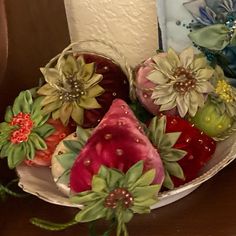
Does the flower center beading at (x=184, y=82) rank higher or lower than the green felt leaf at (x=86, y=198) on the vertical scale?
higher

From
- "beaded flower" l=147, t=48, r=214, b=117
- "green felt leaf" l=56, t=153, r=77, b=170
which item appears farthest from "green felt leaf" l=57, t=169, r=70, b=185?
"beaded flower" l=147, t=48, r=214, b=117

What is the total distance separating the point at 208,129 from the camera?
64 cm

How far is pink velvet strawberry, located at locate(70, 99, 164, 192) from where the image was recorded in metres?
0.54

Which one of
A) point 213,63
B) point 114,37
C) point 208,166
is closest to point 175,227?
point 208,166

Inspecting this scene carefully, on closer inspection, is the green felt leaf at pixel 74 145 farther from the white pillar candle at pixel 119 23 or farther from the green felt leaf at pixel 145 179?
the white pillar candle at pixel 119 23

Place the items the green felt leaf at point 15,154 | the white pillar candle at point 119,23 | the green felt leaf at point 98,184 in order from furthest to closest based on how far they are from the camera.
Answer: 1. the white pillar candle at point 119,23
2. the green felt leaf at point 15,154
3. the green felt leaf at point 98,184

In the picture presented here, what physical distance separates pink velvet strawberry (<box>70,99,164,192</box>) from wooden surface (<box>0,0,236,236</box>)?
61 mm

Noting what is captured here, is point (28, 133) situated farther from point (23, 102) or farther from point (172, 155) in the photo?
point (172, 155)

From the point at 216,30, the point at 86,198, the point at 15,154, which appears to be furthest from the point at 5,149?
the point at 216,30

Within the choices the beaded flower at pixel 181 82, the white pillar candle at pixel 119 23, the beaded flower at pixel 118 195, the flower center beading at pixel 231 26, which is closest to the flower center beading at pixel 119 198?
the beaded flower at pixel 118 195

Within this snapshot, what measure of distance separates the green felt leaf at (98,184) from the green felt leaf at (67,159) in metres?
0.06

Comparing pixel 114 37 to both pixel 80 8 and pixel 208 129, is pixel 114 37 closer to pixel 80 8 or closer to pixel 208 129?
pixel 80 8

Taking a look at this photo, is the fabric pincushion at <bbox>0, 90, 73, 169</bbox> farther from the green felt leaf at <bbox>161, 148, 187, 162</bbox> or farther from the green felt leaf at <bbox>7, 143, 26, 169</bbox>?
the green felt leaf at <bbox>161, 148, 187, 162</bbox>

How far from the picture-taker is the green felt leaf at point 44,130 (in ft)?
2.08
